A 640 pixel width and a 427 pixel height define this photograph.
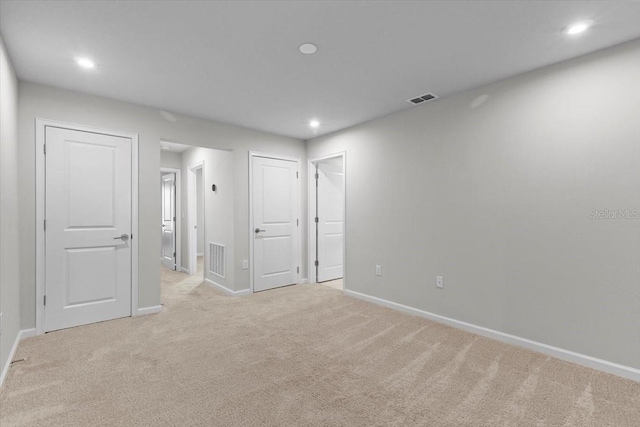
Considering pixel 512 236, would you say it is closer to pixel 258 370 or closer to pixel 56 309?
pixel 258 370

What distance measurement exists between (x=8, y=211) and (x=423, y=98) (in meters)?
3.91

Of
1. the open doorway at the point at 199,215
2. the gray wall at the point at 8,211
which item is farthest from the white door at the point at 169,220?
the gray wall at the point at 8,211

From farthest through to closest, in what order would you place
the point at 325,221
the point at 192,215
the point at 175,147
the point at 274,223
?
the point at 192,215
the point at 175,147
the point at 325,221
the point at 274,223

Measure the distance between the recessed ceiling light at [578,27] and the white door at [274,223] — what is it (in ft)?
12.0

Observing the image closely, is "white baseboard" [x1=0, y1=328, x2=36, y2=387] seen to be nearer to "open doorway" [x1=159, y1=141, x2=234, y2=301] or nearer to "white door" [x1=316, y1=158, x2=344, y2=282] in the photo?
"open doorway" [x1=159, y1=141, x2=234, y2=301]

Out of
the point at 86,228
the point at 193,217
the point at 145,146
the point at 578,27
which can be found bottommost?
the point at 86,228

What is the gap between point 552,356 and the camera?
2.50 m

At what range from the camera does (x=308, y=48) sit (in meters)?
2.28

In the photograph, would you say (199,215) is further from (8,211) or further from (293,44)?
(293,44)

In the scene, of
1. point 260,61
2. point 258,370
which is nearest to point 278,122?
point 260,61

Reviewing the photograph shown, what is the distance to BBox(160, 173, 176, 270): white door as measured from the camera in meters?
6.25

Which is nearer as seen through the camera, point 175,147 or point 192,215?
point 175,147

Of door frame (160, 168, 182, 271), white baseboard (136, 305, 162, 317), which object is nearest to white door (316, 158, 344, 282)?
white baseboard (136, 305, 162, 317)

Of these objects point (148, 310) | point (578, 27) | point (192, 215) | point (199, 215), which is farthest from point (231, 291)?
point (578, 27)
